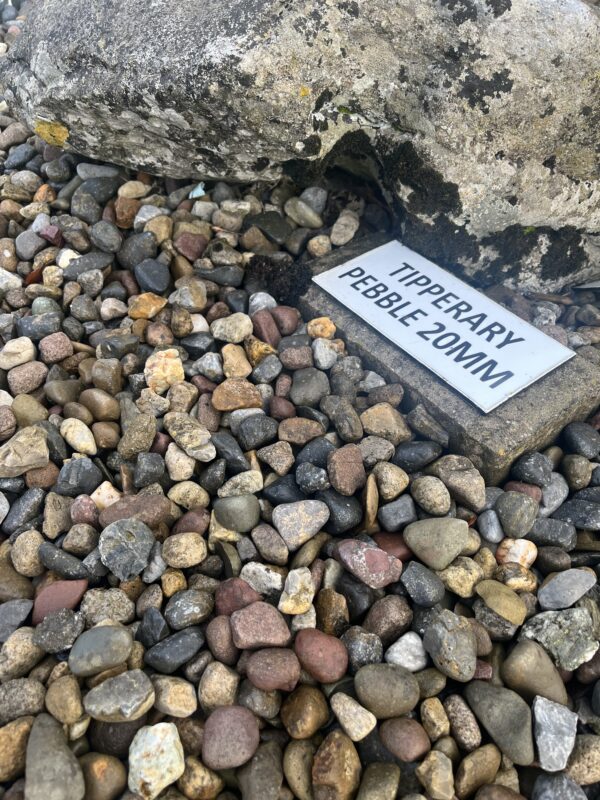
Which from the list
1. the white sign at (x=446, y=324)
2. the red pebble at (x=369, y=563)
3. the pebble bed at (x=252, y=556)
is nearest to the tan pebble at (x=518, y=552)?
the pebble bed at (x=252, y=556)

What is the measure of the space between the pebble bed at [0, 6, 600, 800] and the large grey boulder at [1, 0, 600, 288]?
40 cm

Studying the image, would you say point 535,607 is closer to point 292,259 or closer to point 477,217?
point 477,217

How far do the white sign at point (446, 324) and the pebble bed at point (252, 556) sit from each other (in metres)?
0.22

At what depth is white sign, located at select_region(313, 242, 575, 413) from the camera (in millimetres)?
2559

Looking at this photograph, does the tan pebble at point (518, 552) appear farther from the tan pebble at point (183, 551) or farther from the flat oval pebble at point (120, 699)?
the flat oval pebble at point (120, 699)

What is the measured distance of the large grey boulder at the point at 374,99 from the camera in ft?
8.29

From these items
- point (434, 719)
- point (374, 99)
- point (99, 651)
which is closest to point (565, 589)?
point (434, 719)

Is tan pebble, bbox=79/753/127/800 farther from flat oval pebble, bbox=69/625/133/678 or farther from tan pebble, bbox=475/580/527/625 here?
tan pebble, bbox=475/580/527/625

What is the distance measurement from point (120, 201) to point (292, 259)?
963 millimetres

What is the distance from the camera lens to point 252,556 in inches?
84.0

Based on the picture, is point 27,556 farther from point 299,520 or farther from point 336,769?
point 336,769

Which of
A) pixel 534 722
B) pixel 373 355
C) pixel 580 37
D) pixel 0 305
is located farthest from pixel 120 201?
pixel 534 722

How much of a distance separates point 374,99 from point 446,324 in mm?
1072

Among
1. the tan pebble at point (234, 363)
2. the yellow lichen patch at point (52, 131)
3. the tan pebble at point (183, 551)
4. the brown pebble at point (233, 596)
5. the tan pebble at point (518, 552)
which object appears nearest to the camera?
the brown pebble at point (233, 596)
